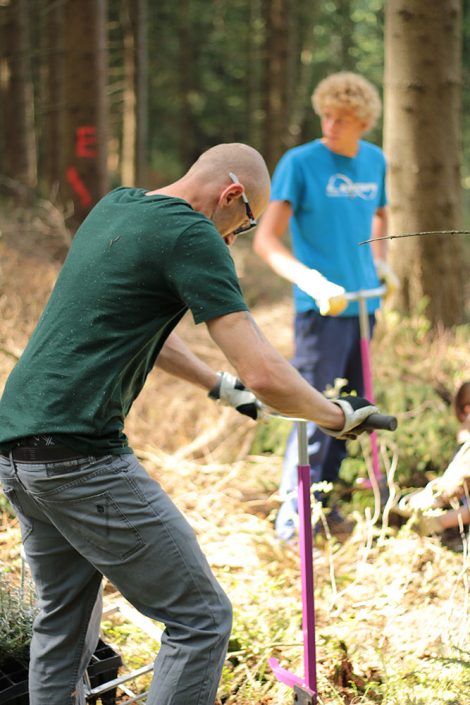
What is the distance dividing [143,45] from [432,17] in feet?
30.8

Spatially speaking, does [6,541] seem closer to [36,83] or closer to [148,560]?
[148,560]

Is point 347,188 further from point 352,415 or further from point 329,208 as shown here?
point 352,415

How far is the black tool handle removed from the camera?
7.76 ft

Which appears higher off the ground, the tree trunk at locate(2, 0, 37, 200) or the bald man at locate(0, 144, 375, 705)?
the tree trunk at locate(2, 0, 37, 200)

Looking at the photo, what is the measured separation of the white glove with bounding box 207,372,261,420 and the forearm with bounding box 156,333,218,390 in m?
0.03

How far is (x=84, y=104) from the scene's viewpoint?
8.34m

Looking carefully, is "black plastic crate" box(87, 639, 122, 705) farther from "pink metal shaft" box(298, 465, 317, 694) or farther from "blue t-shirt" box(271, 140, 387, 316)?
"blue t-shirt" box(271, 140, 387, 316)

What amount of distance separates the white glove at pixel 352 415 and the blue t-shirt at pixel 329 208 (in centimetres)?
185

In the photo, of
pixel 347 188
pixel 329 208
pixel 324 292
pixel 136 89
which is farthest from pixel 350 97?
pixel 136 89

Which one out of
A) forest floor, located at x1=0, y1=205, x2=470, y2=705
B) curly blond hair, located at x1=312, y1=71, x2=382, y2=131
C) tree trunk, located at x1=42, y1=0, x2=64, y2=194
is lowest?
forest floor, located at x1=0, y1=205, x2=470, y2=705

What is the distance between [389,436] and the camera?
5039 mm

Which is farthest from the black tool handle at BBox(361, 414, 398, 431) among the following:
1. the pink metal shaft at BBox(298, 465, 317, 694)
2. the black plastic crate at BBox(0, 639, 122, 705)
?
the black plastic crate at BBox(0, 639, 122, 705)

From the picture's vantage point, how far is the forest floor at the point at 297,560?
2996mm

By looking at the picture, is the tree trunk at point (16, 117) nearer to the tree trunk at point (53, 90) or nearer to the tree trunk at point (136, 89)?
the tree trunk at point (53, 90)
